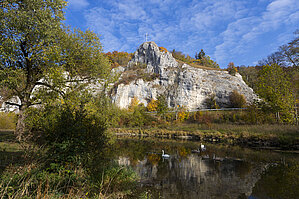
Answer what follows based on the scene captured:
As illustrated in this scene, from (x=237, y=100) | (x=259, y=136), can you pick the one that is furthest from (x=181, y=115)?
(x=237, y=100)

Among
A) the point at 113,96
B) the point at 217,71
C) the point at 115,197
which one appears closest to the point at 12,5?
the point at 115,197

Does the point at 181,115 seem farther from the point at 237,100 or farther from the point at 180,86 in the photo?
the point at 180,86

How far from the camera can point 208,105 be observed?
190 ft

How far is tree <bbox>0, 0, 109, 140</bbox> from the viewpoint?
345 inches

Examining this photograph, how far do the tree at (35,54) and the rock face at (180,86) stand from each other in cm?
4862

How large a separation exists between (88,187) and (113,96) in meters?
59.6

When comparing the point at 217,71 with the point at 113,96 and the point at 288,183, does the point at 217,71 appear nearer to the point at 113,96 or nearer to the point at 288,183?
the point at 113,96

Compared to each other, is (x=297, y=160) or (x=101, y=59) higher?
(x=101, y=59)

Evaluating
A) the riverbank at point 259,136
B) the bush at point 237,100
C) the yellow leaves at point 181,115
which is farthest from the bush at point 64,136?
the bush at point 237,100

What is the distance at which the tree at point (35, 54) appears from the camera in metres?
8.76

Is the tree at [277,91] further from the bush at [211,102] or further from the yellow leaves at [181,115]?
the bush at [211,102]

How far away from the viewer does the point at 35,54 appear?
9.55 m

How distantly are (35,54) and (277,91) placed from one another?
25.3 metres

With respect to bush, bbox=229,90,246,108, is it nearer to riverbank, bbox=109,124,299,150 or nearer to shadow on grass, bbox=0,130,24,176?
riverbank, bbox=109,124,299,150
